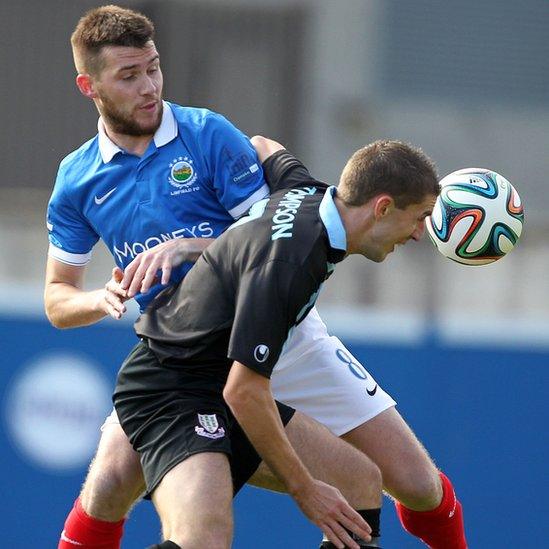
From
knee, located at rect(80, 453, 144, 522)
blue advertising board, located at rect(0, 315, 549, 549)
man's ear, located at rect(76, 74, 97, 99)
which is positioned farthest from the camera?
blue advertising board, located at rect(0, 315, 549, 549)

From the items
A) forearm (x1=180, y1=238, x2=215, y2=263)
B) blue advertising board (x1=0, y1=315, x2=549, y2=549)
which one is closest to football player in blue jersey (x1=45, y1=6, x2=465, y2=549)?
forearm (x1=180, y1=238, x2=215, y2=263)

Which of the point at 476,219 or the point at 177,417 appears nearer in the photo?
the point at 177,417

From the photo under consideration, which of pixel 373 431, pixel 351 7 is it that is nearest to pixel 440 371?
pixel 373 431

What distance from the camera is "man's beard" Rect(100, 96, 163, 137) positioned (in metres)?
4.89

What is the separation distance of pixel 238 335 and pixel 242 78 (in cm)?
879

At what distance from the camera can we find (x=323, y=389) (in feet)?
16.5

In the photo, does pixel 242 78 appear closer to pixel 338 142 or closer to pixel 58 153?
pixel 338 142

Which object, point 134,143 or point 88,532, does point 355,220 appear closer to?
point 134,143

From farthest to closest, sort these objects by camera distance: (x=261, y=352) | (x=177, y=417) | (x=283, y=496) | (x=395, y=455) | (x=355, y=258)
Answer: (x=355, y=258) < (x=283, y=496) < (x=395, y=455) < (x=177, y=417) < (x=261, y=352)

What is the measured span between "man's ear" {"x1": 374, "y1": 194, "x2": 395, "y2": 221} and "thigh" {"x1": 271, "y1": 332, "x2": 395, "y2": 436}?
3.03ft

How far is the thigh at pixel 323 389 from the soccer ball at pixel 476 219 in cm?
59

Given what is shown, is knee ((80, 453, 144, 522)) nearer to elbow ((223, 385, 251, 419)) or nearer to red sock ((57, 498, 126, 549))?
red sock ((57, 498, 126, 549))

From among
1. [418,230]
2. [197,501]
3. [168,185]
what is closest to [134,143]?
[168,185]

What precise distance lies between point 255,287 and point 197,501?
688 mm
